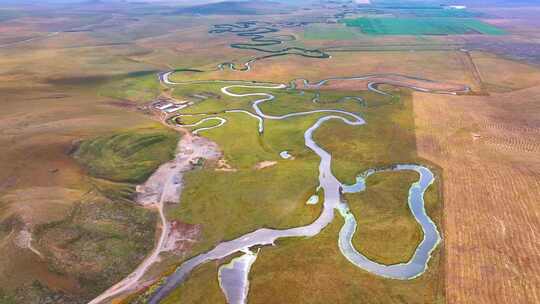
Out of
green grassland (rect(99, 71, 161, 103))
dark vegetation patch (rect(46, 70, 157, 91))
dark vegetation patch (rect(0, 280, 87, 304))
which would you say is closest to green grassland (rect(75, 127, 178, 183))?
dark vegetation patch (rect(0, 280, 87, 304))

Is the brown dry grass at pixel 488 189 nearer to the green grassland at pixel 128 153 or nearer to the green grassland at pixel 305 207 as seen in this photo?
the green grassland at pixel 305 207

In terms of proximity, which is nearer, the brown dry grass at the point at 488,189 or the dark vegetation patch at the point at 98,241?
the brown dry grass at the point at 488,189

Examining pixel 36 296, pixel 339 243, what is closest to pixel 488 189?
pixel 339 243

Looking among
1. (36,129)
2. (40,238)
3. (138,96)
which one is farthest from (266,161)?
(138,96)

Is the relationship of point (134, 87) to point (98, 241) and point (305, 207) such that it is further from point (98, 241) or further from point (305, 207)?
point (305, 207)

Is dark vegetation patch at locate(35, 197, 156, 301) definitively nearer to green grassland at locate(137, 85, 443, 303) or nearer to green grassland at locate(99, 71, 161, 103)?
green grassland at locate(137, 85, 443, 303)

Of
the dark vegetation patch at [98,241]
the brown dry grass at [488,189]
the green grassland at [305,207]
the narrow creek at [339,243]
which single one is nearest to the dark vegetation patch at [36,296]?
the dark vegetation patch at [98,241]

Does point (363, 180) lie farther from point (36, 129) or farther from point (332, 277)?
point (36, 129)
